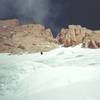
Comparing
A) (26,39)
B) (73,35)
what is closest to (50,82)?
(26,39)

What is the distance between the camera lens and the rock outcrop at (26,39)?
25781mm

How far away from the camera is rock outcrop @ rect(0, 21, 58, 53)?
25.8 m

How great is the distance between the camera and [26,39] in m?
28.1

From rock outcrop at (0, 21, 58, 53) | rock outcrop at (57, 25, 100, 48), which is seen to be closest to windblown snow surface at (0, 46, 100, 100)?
rock outcrop at (0, 21, 58, 53)

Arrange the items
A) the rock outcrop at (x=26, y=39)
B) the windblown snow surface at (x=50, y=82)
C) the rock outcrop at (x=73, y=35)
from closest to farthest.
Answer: the windblown snow surface at (x=50, y=82) < the rock outcrop at (x=26, y=39) < the rock outcrop at (x=73, y=35)

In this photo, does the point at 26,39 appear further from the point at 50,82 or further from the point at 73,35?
the point at 50,82

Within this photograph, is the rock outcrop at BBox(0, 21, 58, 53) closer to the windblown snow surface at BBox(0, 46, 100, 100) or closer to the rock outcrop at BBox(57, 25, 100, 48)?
the rock outcrop at BBox(57, 25, 100, 48)

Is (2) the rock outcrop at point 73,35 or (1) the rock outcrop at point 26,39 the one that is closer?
(1) the rock outcrop at point 26,39

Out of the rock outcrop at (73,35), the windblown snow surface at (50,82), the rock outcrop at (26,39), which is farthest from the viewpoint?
the rock outcrop at (73,35)

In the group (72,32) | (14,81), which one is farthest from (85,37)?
(14,81)

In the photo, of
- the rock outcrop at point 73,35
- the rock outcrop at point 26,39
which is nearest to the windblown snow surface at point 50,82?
the rock outcrop at point 26,39

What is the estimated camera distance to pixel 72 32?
30.1 meters

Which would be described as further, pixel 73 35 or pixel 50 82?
pixel 73 35

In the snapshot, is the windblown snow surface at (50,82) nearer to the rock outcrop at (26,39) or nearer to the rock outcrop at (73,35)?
the rock outcrop at (26,39)
